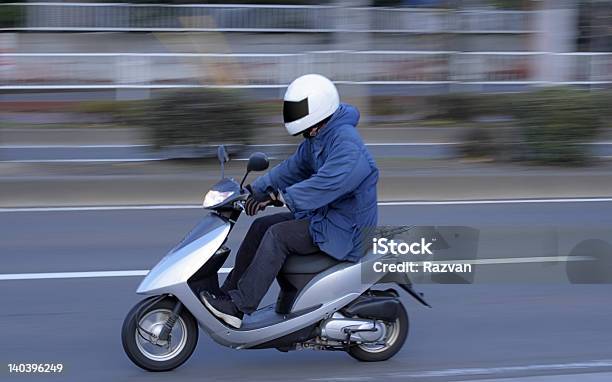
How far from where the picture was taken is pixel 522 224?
10.2 meters

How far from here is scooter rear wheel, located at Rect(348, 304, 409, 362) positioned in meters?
5.70

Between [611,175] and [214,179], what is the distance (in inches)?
189

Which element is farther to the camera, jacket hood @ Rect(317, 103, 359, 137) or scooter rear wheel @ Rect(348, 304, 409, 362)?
scooter rear wheel @ Rect(348, 304, 409, 362)

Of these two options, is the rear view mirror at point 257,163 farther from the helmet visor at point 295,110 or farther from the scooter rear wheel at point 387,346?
the scooter rear wheel at point 387,346

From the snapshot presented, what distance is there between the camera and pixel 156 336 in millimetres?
5363

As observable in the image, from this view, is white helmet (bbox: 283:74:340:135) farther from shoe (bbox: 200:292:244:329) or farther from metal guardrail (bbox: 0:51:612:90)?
metal guardrail (bbox: 0:51:612:90)

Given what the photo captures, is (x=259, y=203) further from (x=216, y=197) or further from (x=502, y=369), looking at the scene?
(x=502, y=369)

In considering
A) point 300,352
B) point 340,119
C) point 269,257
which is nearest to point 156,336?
point 269,257

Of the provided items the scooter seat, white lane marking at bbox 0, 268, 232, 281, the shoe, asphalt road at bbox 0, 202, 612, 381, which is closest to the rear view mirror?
the scooter seat

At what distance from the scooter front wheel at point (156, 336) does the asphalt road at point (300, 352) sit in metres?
0.10

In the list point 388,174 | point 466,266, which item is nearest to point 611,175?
point 388,174

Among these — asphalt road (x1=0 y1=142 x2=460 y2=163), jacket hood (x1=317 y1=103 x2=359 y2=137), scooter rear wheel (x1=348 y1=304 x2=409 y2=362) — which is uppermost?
jacket hood (x1=317 y1=103 x2=359 y2=137)

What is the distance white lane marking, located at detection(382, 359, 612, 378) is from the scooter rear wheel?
168mm

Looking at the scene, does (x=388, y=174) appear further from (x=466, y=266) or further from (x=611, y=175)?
(x=466, y=266)
